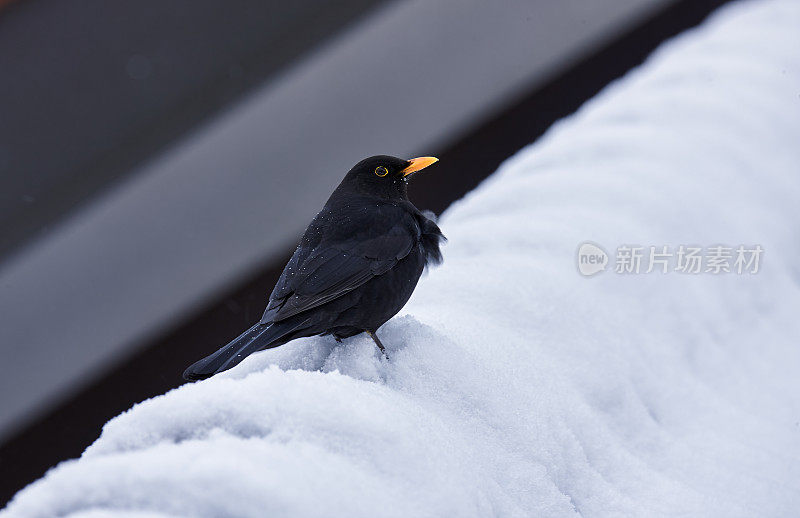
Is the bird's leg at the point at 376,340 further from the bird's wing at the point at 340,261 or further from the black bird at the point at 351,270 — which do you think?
the bird's wing at the point at 340,261

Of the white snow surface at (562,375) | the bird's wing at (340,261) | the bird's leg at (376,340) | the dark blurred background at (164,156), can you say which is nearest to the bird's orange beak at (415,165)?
the bird's wing at (340,261)

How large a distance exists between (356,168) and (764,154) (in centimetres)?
209

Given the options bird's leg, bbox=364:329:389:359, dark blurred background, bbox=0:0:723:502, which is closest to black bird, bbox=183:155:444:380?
bird's leg, bbox=364:329:389:359

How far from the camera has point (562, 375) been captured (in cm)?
214

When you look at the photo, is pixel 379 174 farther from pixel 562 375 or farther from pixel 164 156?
pixel 164 156

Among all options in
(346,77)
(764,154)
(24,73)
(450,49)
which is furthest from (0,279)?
(764,154)

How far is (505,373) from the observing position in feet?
6.47

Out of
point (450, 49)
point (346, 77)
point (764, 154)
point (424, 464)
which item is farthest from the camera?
point (450, 49)

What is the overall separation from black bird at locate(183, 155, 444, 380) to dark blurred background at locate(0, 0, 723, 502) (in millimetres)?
2159

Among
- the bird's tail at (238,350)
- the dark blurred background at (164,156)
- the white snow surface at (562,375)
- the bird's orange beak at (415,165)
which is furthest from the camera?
the dark blurred background at (164,156)

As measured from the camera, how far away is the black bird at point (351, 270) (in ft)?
6.45

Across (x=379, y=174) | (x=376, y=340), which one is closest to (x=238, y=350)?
(x=376, y=340)

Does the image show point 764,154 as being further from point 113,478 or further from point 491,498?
point 113,478

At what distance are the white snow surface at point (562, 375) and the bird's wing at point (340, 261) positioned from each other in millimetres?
156
